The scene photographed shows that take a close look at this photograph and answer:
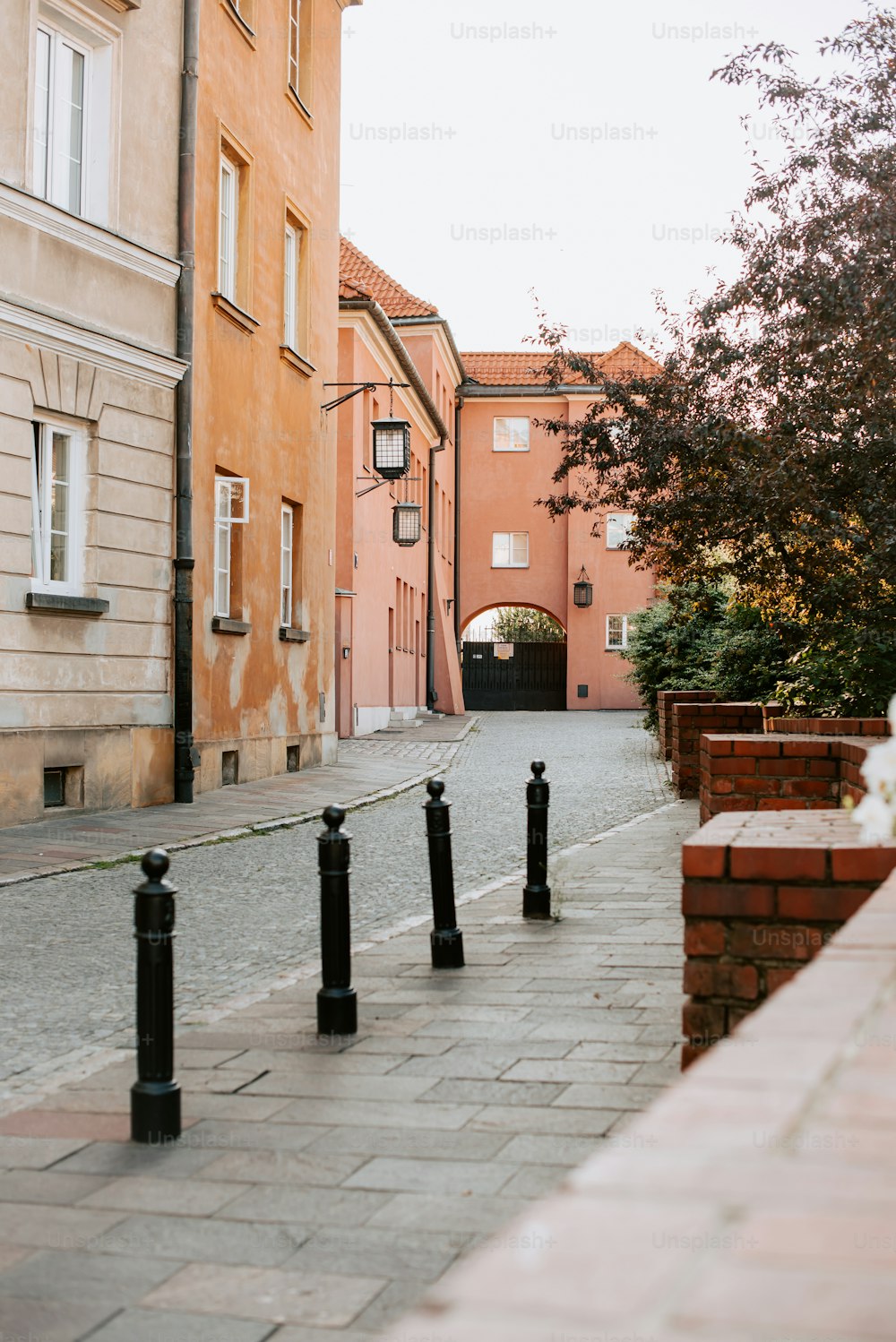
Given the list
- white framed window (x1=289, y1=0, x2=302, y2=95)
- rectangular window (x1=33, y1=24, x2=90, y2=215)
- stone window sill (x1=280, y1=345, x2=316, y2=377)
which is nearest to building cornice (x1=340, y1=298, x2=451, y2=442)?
white framed window (x1=289, y1=0, x2=302, y2=95)

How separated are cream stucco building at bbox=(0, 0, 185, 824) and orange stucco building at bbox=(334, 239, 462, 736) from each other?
18.5ft

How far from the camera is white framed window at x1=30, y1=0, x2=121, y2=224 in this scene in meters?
12.9

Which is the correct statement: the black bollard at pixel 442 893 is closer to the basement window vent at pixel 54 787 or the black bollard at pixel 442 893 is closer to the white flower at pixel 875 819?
the white flower at pixel 875 819

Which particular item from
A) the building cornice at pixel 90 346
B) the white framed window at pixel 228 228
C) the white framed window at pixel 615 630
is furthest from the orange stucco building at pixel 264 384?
the white framed window at pixel 615 630

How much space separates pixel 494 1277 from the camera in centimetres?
131

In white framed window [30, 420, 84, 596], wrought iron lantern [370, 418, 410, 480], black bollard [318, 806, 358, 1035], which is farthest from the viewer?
wrought iron lantern [370, 418, 410, 480]

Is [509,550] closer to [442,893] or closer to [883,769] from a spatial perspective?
[442,893]

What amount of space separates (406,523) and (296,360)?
7677 millimetres

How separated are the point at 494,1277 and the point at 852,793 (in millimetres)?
6315

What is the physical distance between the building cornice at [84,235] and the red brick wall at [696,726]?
6.66m

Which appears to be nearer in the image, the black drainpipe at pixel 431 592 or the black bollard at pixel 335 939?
the black bollard at pixel 335 939

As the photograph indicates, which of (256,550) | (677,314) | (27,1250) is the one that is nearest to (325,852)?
(27,1250)

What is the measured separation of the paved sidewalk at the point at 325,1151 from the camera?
119 inches

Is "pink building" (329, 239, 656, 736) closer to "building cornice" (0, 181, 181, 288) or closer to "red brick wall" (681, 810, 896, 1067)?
"building cornice" (0, 181, 181, 288)
